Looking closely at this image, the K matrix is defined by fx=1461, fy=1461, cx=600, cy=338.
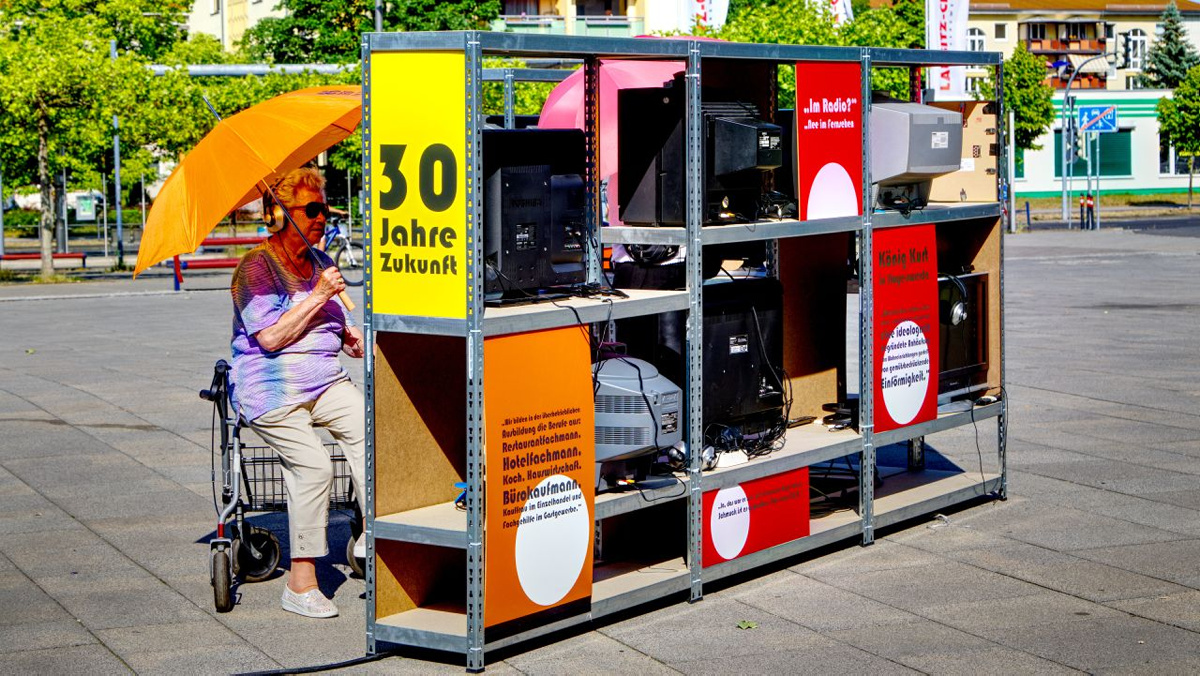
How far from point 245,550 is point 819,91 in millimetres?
3889

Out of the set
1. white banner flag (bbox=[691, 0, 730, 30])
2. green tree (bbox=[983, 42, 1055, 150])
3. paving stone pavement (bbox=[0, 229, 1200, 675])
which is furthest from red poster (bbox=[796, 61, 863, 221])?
green tree (bbox=[983, 42, 1055, 150])

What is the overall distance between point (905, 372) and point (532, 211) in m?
3.18

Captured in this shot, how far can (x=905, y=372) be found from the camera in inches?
339

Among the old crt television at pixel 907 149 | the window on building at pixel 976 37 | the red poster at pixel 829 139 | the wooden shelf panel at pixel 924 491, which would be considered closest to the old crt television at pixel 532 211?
the red poster at pixel 829 139

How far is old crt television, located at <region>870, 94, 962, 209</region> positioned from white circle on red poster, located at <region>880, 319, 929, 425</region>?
78 cm

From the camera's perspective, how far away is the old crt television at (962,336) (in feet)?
30.1

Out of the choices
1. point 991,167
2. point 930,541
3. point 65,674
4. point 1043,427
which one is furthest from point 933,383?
point 65,674

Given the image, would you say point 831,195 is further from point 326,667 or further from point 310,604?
point 326,667

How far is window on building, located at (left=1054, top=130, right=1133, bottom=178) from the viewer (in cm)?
7375

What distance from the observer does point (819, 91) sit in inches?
312

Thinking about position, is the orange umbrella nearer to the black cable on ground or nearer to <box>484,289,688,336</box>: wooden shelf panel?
<box>484,289,688,336</box>: wooden shelf panel

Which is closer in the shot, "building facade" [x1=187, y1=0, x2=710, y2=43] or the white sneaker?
the white sneaker

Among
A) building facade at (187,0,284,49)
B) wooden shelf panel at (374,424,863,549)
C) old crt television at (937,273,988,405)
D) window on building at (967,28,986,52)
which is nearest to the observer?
wooden shelf panel at (374,424,863,549)

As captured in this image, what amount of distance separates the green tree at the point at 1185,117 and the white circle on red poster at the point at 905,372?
6170cm
